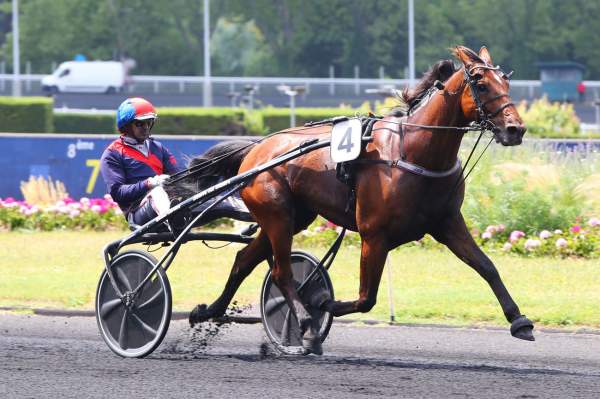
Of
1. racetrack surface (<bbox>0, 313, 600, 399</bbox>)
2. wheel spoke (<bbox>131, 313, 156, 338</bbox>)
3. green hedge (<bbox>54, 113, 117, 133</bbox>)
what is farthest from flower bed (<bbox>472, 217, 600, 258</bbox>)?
green hedge (<bbox>54, 113, 117, 133</bbox>)

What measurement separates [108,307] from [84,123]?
23.0m

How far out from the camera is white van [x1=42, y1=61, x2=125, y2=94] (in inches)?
1730

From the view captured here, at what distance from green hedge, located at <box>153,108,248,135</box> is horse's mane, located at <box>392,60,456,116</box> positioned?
1972 cm

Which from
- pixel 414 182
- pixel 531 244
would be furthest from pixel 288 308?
pixel 531 244

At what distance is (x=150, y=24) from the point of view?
49.7m

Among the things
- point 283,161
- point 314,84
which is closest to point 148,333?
Answer: point 283,161

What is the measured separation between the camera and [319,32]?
49.4 metres

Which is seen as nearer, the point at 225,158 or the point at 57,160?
the point at 225,158

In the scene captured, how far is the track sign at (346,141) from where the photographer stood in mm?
7168

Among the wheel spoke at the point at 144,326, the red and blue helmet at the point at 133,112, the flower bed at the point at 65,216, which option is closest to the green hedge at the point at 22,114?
the flower bed at the point at 65,216

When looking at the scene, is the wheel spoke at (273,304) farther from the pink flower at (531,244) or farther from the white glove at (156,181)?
the pink flower at (531,244)

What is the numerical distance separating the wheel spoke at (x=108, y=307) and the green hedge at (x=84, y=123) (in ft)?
74.0

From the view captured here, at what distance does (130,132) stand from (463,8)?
40.8 metres

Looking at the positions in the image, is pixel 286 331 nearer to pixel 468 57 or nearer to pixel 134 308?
pixel 134 308
